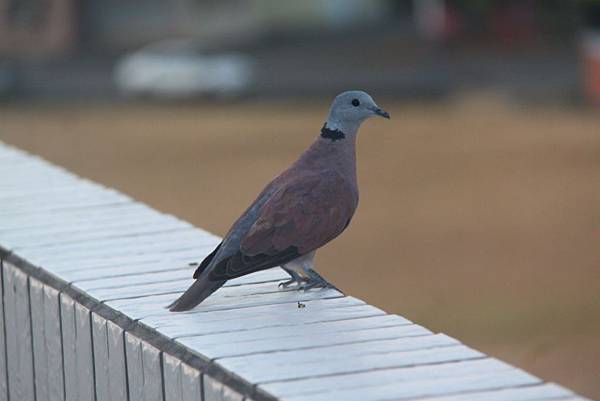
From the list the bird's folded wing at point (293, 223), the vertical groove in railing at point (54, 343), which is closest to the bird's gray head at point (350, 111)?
the bird's folded wing at point (293, 223)

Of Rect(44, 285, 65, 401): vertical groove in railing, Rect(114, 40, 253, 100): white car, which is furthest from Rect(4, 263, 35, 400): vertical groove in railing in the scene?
Rect(114, 40, 253, 100): white car

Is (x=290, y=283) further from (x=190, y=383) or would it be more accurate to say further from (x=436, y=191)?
(x=436, y=191)

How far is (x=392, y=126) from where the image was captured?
32688mm

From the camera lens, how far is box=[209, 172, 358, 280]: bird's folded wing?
537cm

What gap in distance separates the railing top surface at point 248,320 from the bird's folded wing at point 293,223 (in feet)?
0.47

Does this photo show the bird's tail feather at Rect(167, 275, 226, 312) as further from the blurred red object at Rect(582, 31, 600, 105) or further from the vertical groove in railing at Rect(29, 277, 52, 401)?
the blurred red object at Rect(582, 31, 600, 105)

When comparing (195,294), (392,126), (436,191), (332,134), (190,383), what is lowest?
(190,383)

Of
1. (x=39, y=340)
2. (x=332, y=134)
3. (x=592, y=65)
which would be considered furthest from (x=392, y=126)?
(x=39, y=340)

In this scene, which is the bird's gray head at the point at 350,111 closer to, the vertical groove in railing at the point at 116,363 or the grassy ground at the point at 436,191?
the vertical groove in railing at the point at 116,363

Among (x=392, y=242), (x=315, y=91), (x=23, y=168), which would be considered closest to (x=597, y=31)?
(x=315, y=91)

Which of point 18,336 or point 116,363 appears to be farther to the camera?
point 18,336

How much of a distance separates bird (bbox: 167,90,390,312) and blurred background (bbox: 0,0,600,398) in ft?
17.6

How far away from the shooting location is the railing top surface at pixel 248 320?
4.21 meters

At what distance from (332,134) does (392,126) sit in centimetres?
2678
